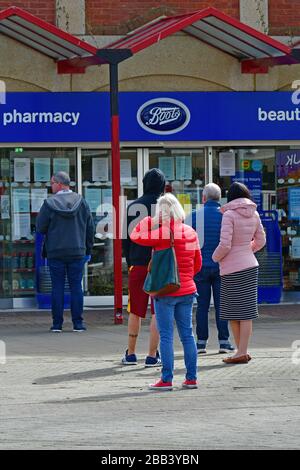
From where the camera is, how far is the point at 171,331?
10.6 metres

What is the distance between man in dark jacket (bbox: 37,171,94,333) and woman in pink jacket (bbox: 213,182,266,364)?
316cm

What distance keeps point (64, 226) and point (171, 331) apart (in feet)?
15.3

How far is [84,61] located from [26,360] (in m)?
6.08

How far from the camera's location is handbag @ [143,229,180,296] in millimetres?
10492

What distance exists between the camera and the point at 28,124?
17703 millimetres

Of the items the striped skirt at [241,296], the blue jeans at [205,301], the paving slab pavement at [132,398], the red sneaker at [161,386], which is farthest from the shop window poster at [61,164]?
the red sneaker at [161,386]

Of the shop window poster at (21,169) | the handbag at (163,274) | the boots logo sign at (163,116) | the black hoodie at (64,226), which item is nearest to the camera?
the handbag at (163,274)

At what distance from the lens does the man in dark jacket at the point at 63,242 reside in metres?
15.0

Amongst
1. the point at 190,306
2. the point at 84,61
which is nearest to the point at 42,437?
the point at 190,306

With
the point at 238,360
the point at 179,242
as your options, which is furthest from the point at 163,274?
the point at 238,360

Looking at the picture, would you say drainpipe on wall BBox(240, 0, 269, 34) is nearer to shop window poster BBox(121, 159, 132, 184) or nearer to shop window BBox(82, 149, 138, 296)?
shop window BBox(82, 149, 138, 296)

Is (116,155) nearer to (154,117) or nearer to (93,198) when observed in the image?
(154,117)

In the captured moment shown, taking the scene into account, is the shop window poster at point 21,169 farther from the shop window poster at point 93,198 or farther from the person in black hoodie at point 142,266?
the person in black hoodie at point 142,266
